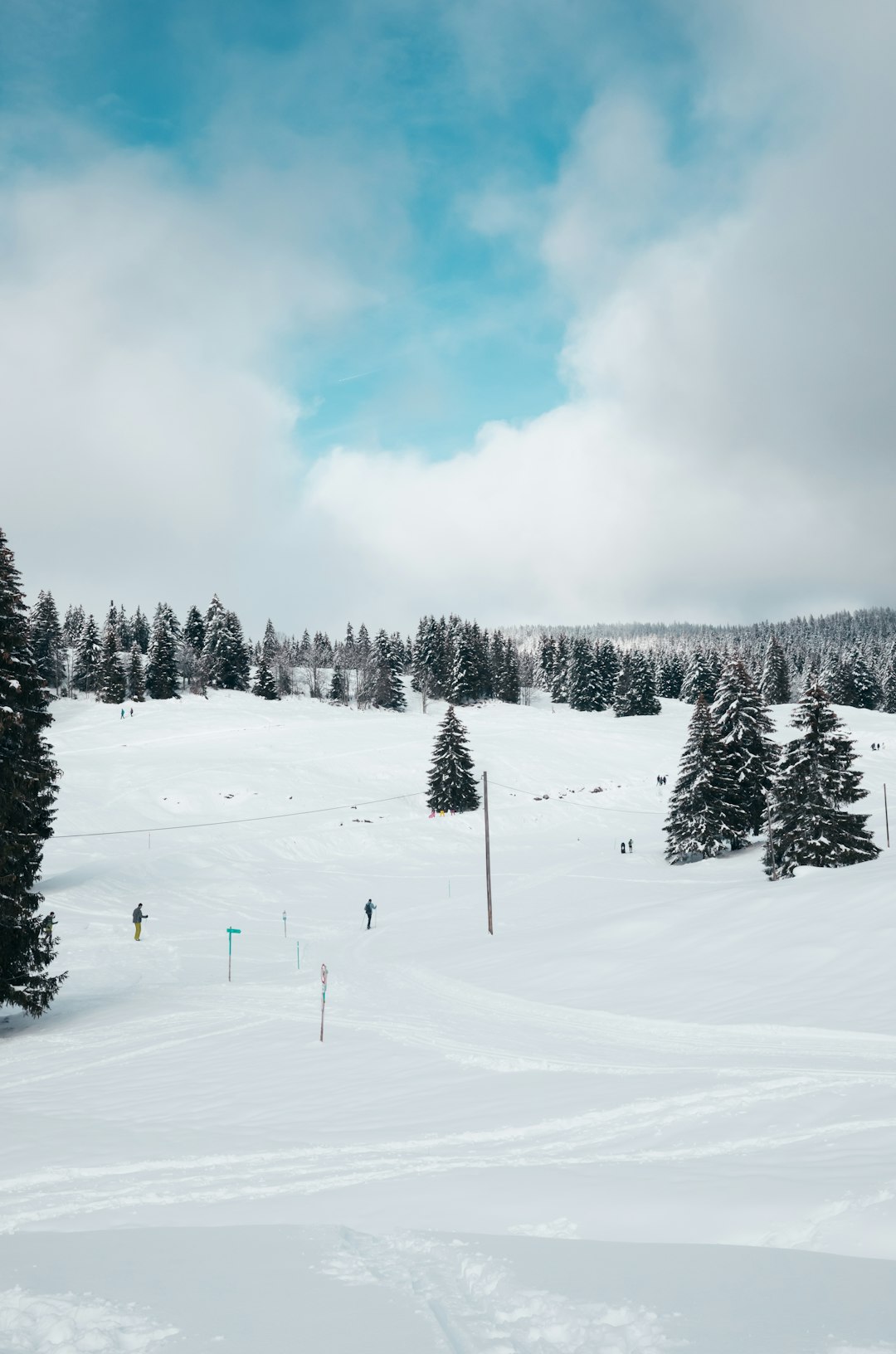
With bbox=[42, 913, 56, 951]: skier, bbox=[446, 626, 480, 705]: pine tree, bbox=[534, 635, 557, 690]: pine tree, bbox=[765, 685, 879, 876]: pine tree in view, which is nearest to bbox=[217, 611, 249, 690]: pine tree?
bbox=[446, 626, 480, 705]: pine tree

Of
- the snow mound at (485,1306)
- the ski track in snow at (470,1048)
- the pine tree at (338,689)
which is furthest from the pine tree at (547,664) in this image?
the snow mound at (485,1306)

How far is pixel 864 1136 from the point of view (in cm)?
809

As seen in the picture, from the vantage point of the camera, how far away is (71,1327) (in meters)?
4.97

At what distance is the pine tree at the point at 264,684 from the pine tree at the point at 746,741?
2941 inches

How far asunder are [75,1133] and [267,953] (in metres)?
17.0

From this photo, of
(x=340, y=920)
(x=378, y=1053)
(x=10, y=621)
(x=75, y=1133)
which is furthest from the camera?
(x=340, y=920)

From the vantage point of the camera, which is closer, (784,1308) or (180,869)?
(784,1308)

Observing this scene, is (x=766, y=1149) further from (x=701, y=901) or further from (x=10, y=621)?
(x=10, y=621)

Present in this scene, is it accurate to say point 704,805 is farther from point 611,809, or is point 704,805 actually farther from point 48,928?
point 48,928

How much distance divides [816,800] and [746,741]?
459 inches

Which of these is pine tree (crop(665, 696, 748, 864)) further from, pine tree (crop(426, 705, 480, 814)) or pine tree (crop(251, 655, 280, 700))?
pine tree (crop(251, 655, 280, 700))

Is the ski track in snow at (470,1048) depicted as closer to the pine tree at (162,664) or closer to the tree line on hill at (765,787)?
the tree line on hill at (765,787)

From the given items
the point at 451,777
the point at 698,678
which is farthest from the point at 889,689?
the point at 451,777

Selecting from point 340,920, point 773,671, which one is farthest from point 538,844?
point 773,671
